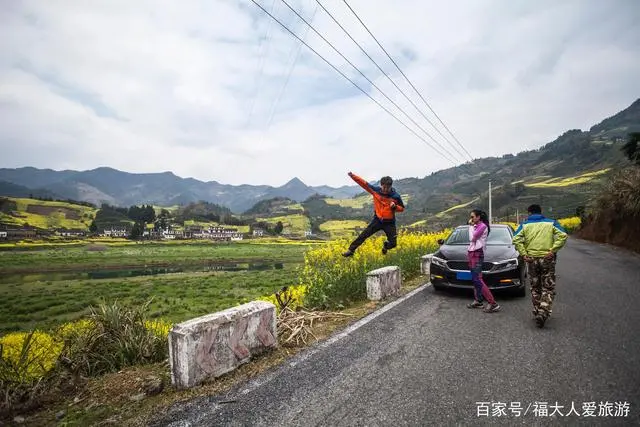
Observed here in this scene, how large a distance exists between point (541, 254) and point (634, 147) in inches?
841

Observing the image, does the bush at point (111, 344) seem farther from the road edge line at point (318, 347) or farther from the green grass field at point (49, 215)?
the green grass field at point (49, 215)

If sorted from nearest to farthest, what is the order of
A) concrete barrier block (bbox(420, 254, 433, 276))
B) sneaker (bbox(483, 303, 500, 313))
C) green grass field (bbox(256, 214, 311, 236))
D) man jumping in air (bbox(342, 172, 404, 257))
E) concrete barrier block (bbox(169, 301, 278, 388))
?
concrete barrier block (bbox(169, 301, 278, 388))
sneaker (bbox(483, 303, 500, 313))
man jumping in air (bbox(342, 172, 404, 257))
concrete barrier block (bbox(420, 254, 433, 276))
green grass field (bbox(256, 214, 311, 236))

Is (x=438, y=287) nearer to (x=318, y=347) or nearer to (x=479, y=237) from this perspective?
(x=479, y=237)

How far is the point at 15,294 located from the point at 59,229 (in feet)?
387

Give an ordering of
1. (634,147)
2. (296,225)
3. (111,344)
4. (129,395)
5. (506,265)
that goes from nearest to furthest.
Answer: (129,395)
(111,344)
(506,265)
(634,147)
(296,225)

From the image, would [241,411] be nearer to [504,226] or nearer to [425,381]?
[425,381]

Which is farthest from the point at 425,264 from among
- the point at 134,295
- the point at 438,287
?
the point at 134,295

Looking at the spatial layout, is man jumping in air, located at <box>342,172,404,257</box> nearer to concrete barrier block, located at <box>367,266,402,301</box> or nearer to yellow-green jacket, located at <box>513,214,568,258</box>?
concrete barrier block, located at <box>367,266,402,301</box>

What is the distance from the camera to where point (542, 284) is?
5.05 meters

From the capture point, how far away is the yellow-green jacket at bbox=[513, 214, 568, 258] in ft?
16.8

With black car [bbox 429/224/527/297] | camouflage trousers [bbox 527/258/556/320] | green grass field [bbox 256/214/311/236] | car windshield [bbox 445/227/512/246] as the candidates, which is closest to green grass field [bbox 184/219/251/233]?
green grass field [bbox 256/214/311/236]

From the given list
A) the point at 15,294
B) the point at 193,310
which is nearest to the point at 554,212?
the point at 193,310

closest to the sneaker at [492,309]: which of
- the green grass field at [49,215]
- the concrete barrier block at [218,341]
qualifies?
the concrete barrier block at [218,341]

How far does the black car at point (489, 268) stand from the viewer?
21.3ft
